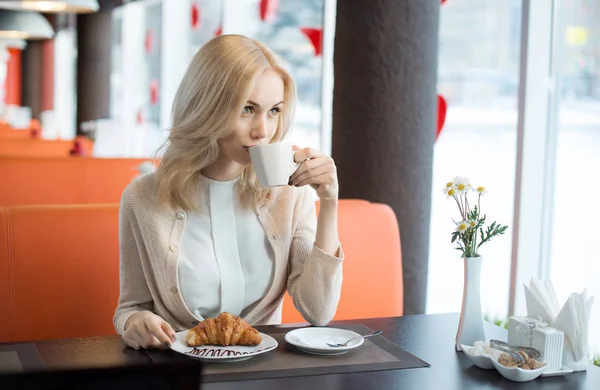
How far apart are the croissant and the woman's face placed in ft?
1.33

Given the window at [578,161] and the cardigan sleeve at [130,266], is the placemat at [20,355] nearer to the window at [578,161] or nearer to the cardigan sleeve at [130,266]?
the cardigan sleeve at [130,266]

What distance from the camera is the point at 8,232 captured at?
2.18m

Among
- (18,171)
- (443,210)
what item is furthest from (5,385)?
(443,210)

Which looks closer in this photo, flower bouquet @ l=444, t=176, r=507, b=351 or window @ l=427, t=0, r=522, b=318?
flower bouquet @ l=444, t=176, r=507, b=351

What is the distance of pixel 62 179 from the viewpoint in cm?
420

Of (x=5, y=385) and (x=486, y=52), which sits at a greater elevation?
(x=486, y=52)

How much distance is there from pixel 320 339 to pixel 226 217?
16.7 inches

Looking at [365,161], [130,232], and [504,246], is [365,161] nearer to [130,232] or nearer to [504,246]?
[130,232]

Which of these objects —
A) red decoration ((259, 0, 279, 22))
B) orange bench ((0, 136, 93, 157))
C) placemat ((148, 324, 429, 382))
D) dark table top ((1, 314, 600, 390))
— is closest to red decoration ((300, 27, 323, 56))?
red decoration ((259, 0, 279, 22))

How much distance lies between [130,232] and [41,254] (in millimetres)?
449

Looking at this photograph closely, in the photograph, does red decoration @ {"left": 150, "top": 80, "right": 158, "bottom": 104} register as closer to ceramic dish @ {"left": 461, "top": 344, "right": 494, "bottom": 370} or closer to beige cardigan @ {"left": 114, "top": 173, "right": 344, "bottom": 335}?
beige cardigan @ {"left": 114, "top": 173, "right": 344, "bottom": 335}

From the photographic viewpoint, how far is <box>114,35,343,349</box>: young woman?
179cm

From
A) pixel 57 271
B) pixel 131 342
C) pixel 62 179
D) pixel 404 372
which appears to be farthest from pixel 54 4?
pixel 404 372

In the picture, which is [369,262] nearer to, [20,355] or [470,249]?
[470,249]
